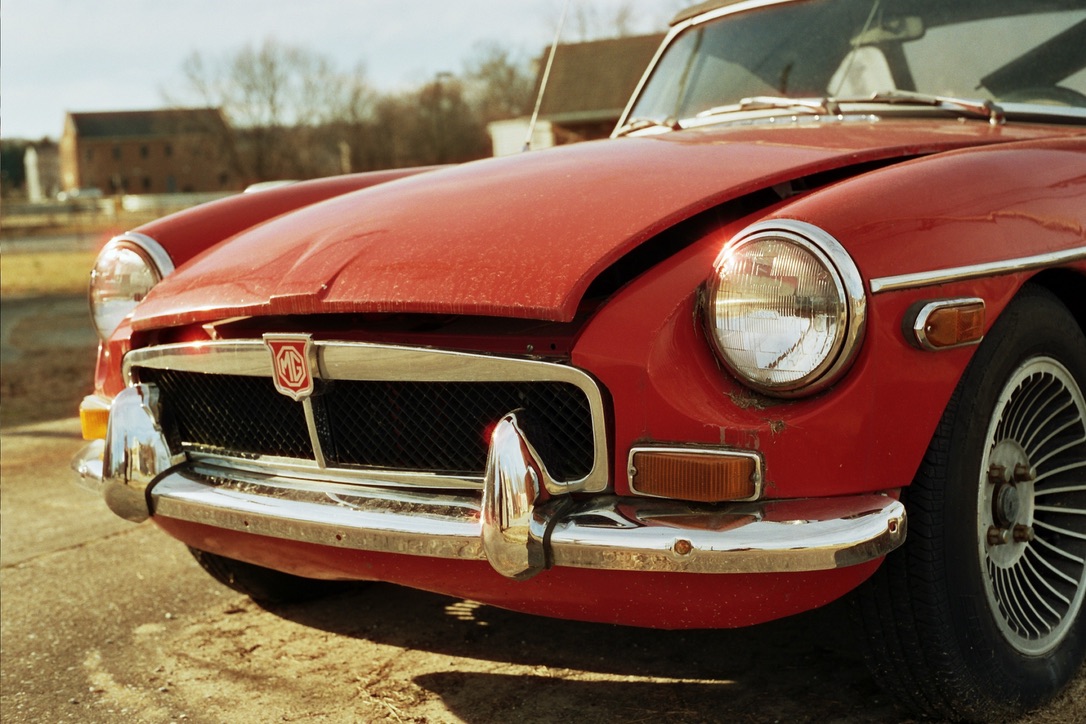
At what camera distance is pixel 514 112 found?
59875 millimetres

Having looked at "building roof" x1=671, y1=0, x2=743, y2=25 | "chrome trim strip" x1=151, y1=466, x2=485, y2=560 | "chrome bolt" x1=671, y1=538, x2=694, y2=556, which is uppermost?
"building roof" x1=671, y1=0, x2=743, y2=25

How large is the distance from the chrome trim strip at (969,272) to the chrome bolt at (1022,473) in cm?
38

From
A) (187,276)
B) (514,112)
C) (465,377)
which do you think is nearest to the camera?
(465,377)

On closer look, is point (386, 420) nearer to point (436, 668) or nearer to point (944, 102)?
point (436, 668)

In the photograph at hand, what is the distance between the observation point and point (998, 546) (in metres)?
2.10

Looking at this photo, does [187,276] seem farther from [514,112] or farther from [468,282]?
[514,112]

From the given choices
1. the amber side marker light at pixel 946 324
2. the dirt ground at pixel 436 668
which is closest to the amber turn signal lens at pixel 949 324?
the amber side marker light at pixel 946 324

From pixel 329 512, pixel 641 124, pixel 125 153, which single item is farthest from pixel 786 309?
pixel 125 153

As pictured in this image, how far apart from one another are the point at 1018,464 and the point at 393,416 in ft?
3.86

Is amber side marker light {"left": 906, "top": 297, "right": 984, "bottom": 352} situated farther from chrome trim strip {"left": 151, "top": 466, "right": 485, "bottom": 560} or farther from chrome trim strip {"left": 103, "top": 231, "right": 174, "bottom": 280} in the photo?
chrome trim strip {"left": 103, "top": 231, "right": 174, "bottom": 280}

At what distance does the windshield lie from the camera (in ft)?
9.62

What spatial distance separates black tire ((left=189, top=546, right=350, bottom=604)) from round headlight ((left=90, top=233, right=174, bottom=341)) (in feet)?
2.03

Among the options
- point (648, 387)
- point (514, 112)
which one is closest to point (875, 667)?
point (648, 387)

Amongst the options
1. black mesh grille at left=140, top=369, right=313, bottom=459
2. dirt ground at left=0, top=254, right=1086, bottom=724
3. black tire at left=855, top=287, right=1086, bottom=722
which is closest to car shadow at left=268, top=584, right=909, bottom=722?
dirt ground at left=0, top=254, right=1086, bottom=724
